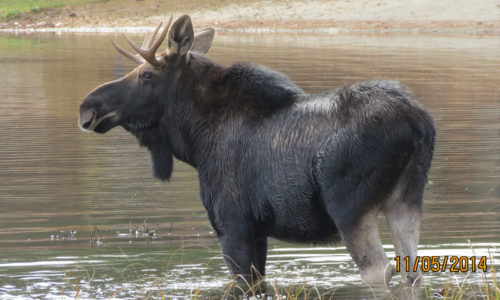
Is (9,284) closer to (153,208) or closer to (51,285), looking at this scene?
(51,285)

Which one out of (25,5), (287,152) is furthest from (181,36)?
(25,5)

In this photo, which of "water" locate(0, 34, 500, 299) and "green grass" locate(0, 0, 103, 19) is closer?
"water" locate(0, 34, 500, 299)

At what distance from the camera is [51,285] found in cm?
712

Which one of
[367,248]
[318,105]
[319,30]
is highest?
[318,105]

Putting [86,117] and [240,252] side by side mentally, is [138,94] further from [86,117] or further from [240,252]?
[240,252]

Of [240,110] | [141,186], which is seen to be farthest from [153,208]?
[240,110]

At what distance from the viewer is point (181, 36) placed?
6.80 meters

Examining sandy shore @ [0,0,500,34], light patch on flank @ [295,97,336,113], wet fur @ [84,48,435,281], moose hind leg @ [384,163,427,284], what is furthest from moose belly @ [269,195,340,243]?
sandy shore @ [0,0,500,34]

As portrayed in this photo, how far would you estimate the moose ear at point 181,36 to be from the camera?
6684 millimetres

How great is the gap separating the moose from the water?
629mm

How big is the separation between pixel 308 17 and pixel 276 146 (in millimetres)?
42391

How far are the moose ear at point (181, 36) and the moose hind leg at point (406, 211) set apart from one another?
6.17 feet

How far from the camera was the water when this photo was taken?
725 cm

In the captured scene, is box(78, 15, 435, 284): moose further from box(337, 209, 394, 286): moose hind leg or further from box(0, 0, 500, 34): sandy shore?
box(0, 0, 500, 34): sandy shore
